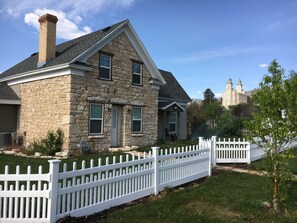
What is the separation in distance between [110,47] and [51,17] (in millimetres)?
3504

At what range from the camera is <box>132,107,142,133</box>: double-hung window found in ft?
50.4

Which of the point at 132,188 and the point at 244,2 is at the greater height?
the point at 244,2

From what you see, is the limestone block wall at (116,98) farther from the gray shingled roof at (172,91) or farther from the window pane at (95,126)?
the gray shingled roof at (172,91)

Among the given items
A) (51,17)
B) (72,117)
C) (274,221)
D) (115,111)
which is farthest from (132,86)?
(274,221)

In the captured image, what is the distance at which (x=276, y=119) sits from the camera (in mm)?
5457

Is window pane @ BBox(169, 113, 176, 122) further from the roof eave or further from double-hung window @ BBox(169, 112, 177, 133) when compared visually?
the roof eave

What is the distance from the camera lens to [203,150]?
8391 mm

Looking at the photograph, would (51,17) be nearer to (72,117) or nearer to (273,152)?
(72,117)

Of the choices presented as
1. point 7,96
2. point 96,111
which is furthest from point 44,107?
point 7,96

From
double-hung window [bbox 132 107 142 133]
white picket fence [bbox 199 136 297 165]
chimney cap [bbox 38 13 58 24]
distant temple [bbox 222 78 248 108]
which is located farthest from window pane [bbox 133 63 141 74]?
distant temple [bbox 222 78 248 108]

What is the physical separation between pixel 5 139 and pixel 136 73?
8142mm

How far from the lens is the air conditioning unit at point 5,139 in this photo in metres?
14.5

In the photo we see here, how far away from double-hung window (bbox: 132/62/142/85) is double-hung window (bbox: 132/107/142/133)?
157cm

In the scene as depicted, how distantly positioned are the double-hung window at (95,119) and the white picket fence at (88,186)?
661cm
